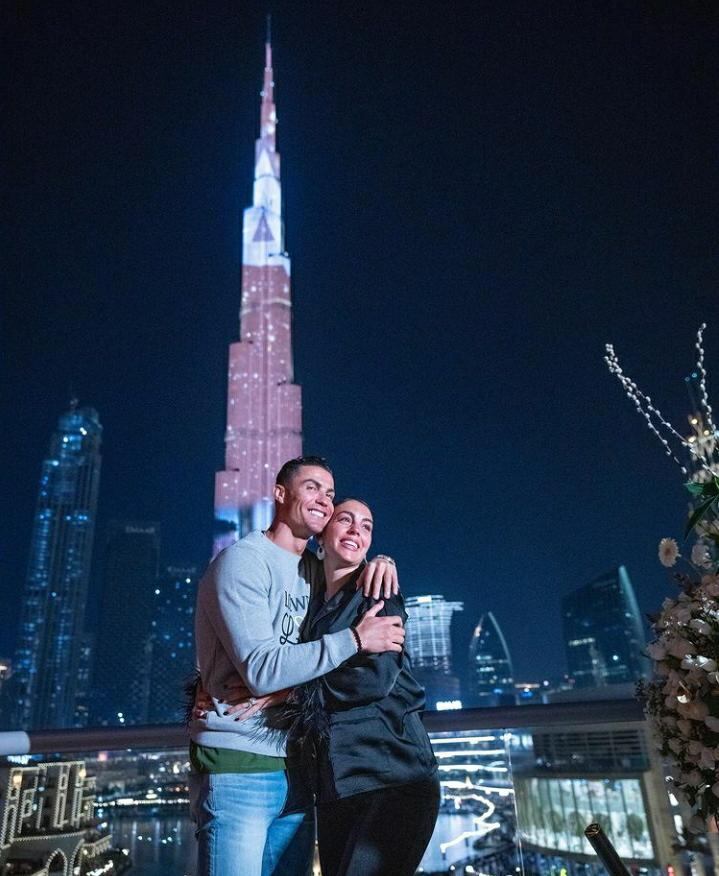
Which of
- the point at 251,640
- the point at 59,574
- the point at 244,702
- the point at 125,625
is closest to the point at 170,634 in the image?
the point at 125,625

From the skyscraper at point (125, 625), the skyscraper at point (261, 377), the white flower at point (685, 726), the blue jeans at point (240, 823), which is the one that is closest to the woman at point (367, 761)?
the blue jeans at point (240, 823)

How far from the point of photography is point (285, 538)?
166cm

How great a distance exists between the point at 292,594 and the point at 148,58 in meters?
58.9

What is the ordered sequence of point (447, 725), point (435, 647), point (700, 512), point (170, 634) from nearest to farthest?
point (700, 512), point (447, 725), point (435, 647), point (170, 634)

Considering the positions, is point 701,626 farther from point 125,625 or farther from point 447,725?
point 125,625

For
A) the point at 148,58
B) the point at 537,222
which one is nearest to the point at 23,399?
the point at 148,58

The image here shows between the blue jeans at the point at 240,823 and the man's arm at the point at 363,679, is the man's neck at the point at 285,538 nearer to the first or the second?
the man's arm at the point at 363,679

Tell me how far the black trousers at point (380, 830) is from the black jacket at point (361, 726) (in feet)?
0.14

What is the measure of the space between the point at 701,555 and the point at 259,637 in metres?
1.16

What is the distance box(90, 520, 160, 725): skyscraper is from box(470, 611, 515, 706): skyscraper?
49.8 m

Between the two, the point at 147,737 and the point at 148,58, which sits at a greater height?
the point at 148,58

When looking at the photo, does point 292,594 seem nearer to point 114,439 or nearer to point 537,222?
point 537,222

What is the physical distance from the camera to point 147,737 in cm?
228

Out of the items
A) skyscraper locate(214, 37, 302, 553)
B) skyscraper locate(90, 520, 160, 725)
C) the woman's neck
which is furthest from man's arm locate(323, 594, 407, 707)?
skyscraper locate(90, 520, 160, 725)
